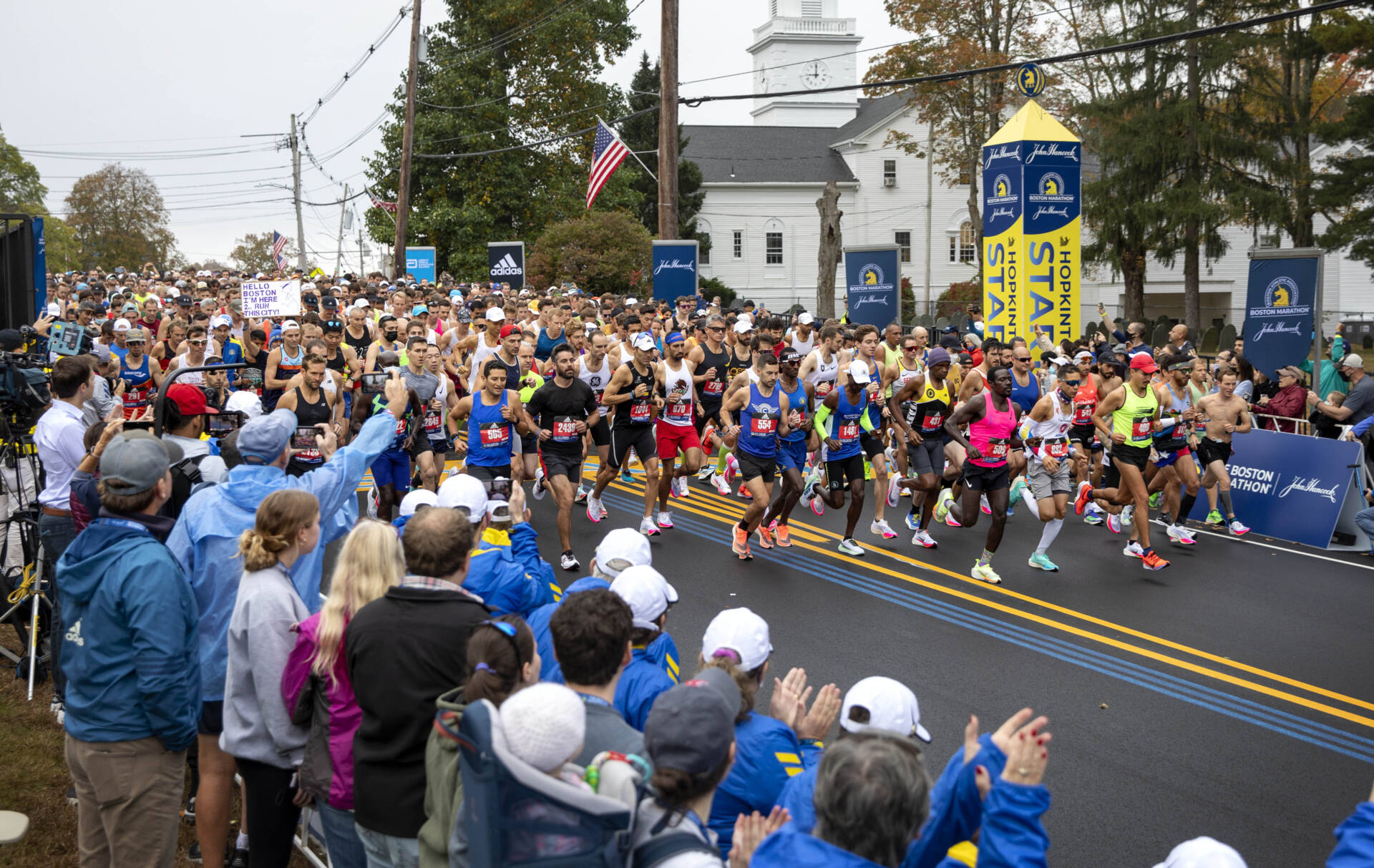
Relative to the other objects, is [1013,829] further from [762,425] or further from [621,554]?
[762,425]

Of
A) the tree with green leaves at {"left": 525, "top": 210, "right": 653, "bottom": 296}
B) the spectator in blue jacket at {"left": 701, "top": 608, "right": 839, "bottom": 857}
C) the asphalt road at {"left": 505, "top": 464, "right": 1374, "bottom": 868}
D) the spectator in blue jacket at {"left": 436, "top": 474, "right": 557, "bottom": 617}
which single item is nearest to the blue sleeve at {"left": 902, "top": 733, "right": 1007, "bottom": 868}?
the spectator in blue jacket at {"left": 701, "top": 608, "right": 839, "bottom": 857}

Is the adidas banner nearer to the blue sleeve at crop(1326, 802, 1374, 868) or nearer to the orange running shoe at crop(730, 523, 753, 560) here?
the orange running shoe at crop(730, 523, 753, 560)

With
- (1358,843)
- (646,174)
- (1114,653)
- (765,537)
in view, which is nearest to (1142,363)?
(1114,653)

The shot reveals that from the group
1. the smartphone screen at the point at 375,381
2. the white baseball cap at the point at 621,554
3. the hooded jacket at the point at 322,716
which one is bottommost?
the hooded jacket at the point at 322,716

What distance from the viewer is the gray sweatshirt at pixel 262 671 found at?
12.8 ft

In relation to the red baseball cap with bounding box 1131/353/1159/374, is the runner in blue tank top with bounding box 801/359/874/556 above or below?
below

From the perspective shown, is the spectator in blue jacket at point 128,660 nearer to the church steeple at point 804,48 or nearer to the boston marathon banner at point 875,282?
the boston marathon banner at point 875,282

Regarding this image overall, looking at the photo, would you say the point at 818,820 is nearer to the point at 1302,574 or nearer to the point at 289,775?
the point at 289,775

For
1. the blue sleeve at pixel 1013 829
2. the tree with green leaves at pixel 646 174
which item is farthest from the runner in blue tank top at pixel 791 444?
the tree with green leaves at pixel 646 174

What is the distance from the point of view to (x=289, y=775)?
4145 millimetres

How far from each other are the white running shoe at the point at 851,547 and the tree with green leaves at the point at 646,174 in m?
46.1

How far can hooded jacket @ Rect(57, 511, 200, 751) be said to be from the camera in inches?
151

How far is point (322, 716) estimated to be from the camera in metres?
3.79

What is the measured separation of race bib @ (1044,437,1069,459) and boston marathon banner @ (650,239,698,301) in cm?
1004
